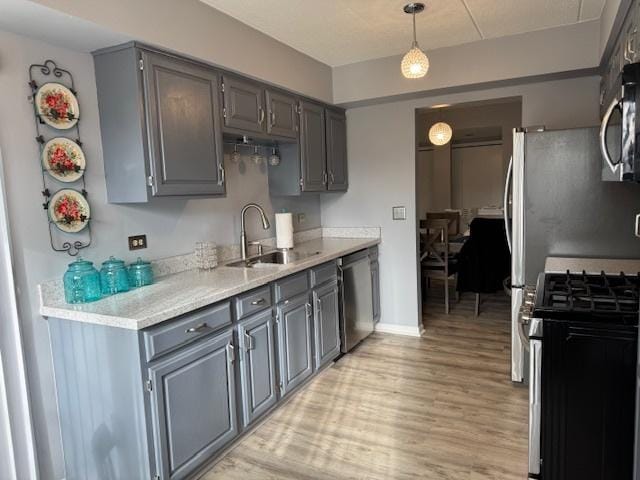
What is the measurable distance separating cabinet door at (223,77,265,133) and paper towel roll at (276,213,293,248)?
72 centimetres

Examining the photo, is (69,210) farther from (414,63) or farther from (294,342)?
(414,63)

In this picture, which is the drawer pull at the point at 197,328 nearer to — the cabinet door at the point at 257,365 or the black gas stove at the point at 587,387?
the cabinet door at the point at 257,365

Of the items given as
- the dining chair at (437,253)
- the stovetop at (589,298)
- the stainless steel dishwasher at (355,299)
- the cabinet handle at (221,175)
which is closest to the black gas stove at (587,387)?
the stovetop at (589,298)

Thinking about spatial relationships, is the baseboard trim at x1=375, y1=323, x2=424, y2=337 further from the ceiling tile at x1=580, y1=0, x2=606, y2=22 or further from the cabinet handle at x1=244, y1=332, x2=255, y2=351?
the ceiling tile at x1=580, y1=0, x2=606, y2=22

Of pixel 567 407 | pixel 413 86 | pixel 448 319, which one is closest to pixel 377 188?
pixel 413 86

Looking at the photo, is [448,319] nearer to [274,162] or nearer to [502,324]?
[502,324]

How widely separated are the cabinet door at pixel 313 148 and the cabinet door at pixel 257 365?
1354mm

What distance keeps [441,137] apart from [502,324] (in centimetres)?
250

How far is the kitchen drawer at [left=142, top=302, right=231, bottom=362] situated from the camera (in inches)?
71.0

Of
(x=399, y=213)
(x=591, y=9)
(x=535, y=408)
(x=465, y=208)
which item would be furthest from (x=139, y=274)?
(x=465, y=208)

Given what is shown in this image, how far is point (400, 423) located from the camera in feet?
8.37

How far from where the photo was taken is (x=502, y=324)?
4.27 meters

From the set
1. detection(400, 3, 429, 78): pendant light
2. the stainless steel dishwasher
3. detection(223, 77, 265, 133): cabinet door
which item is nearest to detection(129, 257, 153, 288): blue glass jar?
detection(223, 77, 265, 133): cabinet door

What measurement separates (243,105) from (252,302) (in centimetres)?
125
